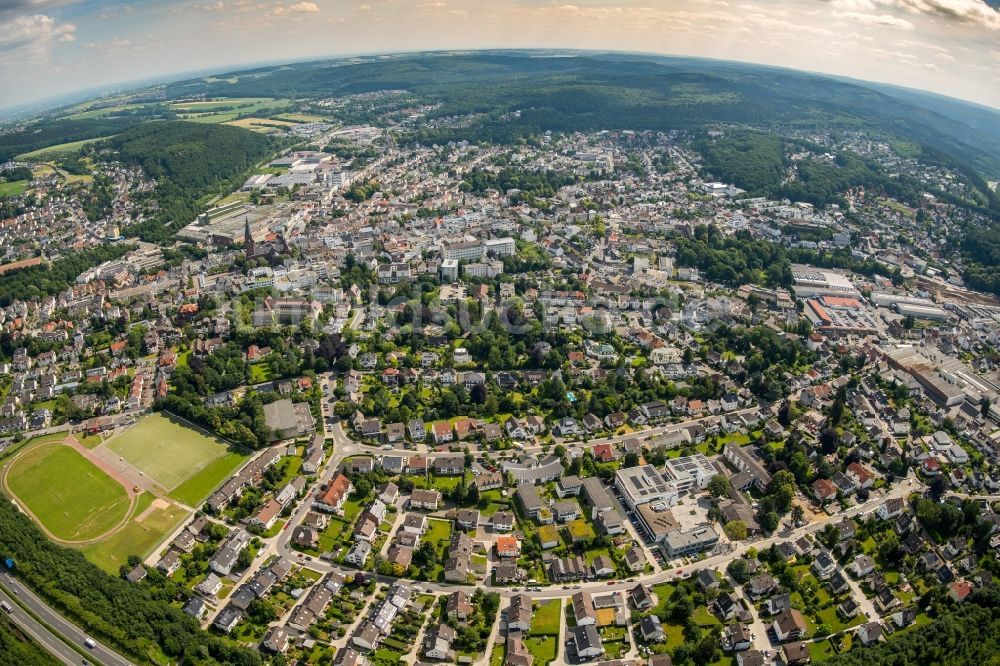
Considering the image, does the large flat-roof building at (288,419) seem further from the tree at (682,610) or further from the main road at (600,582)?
the tree at (682,610)

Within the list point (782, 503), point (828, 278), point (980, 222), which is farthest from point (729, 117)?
point (782, 503)

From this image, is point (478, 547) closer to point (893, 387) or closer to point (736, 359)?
point (736, 359)

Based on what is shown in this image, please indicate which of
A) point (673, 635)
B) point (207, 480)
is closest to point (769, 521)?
point (673, 635)

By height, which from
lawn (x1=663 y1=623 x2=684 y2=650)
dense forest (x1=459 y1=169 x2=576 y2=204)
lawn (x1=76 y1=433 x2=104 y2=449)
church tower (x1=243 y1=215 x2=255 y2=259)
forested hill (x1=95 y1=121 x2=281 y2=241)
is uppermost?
forested hill (x1=95 y1=121 x2=281 y2=241)

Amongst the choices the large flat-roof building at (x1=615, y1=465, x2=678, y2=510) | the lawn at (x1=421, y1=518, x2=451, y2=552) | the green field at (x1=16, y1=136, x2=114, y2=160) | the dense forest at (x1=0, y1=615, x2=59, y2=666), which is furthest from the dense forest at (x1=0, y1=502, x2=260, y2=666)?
the green field at (x1=16, y1=136, x2=114, y2=160)

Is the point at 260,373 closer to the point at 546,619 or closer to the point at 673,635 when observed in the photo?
the point at 546,619

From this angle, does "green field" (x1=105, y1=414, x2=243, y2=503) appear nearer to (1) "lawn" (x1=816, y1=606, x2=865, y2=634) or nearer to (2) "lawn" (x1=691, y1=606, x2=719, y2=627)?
(2) "lawn" (x1=691, y1=606, x2=719, y2=627)
